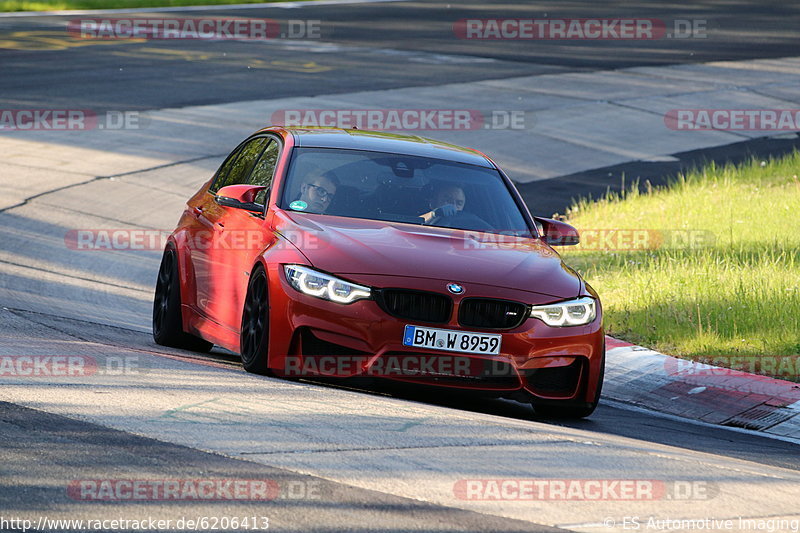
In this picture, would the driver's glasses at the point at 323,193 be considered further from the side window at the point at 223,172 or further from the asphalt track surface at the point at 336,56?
the asphalt track surface at the point at 336,56

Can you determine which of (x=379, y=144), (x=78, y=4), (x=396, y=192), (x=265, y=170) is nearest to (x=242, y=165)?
(x=265, y=170)

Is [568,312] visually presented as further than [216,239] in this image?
No

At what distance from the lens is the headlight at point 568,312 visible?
7.48 meters

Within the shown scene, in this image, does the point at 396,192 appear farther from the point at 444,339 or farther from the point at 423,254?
the point at 444,339

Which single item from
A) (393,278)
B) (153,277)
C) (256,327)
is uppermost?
(393,278)

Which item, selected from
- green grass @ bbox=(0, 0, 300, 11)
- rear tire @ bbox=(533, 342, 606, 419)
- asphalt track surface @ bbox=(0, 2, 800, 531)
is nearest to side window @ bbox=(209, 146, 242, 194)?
asphalt track surface @ bbox=(0, 2, 800, 531)

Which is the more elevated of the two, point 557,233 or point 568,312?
point 557,233

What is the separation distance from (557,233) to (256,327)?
2.29m

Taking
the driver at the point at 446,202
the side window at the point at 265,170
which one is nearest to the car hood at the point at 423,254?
the driver at the point at 446,202

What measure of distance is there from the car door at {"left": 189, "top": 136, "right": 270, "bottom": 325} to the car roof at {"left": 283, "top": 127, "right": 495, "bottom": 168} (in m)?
0.44

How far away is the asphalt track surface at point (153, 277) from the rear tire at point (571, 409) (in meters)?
0.09

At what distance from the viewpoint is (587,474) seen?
5.77 meters

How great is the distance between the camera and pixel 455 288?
7.29 m

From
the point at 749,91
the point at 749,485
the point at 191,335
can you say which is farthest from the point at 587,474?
the point at 749,91
